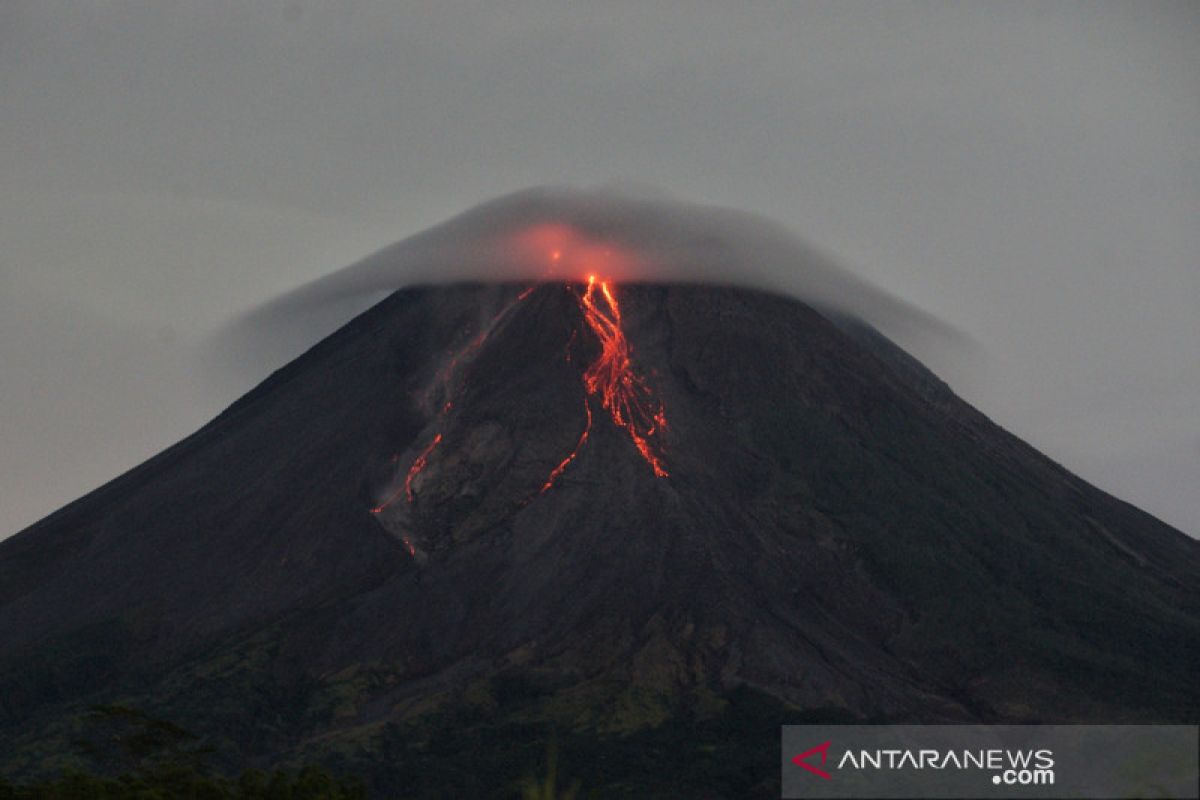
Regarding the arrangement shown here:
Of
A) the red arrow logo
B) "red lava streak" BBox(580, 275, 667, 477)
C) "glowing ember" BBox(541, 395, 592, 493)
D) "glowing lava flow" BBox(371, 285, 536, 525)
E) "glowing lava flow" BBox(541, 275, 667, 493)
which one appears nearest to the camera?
the red arrow logo

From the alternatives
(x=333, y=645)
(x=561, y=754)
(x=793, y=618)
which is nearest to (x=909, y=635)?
(x=793, y=618)

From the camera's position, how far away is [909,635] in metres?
112

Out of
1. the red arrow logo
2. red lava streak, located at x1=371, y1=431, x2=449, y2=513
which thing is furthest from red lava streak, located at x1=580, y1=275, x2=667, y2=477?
the red arrow logo

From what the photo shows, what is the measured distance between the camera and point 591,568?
11450 centimetres

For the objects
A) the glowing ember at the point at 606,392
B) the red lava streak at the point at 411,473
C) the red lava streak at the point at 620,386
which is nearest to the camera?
the glowing ember at the point at 606,392

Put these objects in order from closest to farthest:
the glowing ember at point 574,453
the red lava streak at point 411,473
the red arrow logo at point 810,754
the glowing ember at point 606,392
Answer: the red arrow logo at point 810,754 < the glowing ember at point 574,453 < the glowing ember at point 606,392 < the red lava streak at point 411,473

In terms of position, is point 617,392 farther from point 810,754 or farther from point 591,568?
point 810,754

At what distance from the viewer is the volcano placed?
102938mm

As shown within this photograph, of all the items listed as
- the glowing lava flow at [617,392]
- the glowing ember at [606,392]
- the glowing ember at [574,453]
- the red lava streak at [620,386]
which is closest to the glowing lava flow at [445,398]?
the glowing ember at [606,392]

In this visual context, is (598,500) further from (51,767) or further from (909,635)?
(51,767)

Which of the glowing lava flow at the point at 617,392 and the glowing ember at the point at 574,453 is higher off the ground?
the glowing lava flow at the point at 617,392

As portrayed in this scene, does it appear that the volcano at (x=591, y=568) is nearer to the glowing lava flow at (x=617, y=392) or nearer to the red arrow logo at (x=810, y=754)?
the glowing lava flow at (x=617, y=392)

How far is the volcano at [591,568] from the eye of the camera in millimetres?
102938

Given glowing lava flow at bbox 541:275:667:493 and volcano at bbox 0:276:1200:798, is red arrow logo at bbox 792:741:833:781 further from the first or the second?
glowing lava flow at bbox 541:275:667:493
